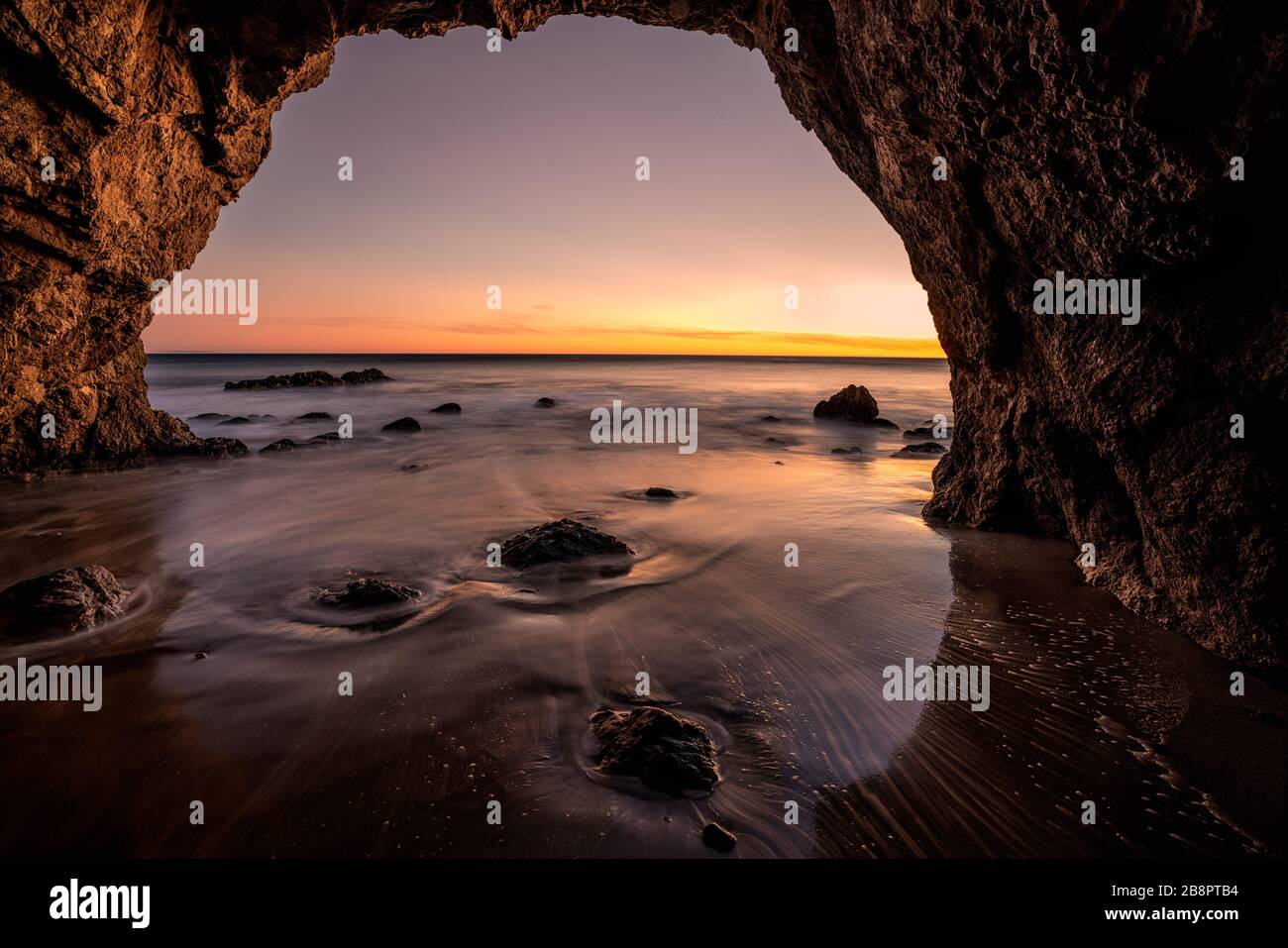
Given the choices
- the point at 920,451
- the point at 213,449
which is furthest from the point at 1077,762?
the point at 213,449

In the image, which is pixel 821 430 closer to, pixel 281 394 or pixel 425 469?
pixel 425 469

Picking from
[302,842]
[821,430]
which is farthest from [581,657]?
[821,430]

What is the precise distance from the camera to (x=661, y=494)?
8.65 meters

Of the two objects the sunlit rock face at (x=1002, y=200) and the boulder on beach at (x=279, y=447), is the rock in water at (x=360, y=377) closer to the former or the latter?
the boulder on beach at (x=279, y=447)

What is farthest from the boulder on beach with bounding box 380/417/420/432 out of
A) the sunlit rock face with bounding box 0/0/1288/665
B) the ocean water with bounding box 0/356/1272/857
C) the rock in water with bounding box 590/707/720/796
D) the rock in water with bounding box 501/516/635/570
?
the rock in water with bounding box 590/707/720/796

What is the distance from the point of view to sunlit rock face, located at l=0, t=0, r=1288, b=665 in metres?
3.15

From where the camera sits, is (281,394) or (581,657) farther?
(281,394)

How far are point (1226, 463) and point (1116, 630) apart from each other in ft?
4.23

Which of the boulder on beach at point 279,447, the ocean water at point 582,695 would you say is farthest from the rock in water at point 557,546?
the boulder on beach at point 279,447

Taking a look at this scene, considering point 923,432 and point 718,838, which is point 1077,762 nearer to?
point 718,838

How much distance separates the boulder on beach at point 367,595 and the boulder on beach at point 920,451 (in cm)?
1038

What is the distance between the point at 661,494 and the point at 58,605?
6.28 m

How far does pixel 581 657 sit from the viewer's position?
3910mm

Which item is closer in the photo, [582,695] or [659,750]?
[659,750]
